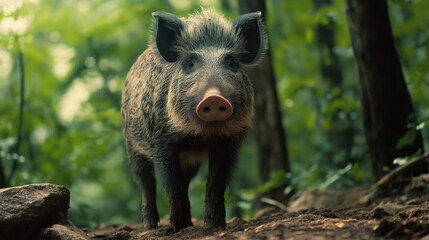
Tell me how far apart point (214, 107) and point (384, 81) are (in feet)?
7.40

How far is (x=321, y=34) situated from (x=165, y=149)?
5884mm

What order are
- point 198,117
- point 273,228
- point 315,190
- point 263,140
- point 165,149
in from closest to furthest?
point 273,228, point 198,117, point 165,149, point 315,190, point 263,140

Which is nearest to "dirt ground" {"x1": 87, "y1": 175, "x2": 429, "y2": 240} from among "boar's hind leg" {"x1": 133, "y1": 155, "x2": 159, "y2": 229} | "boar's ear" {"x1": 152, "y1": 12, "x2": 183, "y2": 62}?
"boar's hind leg" {"x1": 133, "y1": 155, "x2": 159, "y2": 229}

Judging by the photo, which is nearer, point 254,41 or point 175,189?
point 175,189

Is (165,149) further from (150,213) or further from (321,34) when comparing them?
(321,34)

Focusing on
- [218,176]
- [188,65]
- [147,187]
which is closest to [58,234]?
[218,176]

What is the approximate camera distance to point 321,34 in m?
10.3

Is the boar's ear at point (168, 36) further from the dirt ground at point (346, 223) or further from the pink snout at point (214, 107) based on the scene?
the dirt ground at point (346, 223)

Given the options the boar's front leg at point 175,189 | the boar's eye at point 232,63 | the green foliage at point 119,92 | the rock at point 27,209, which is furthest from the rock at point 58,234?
the green foliage at point 119,92

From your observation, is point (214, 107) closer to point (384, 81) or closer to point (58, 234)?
point (58, 234)

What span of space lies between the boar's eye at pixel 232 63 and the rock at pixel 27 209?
1.77 metres

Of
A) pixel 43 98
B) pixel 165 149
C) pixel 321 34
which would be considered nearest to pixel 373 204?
pixel 165 149

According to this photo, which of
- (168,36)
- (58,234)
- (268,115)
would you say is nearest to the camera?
(58,234)

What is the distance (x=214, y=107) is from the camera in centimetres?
427
